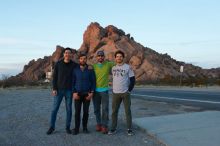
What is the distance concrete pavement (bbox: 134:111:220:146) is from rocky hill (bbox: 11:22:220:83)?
60.3m

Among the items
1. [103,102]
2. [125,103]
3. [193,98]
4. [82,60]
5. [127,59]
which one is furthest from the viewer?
[127,59]

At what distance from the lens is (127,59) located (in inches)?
3130

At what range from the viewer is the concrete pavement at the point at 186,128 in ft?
30.3

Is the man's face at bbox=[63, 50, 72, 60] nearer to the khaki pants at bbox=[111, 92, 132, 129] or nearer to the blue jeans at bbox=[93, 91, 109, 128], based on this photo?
the blue jeans at bbox=[93, 91, 109, 128]

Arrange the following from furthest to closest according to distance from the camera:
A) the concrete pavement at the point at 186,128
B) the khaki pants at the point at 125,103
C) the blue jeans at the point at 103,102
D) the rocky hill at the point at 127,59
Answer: the rocky hill at the point at 127,59 < the blue jeans at the point at 103,102 < the khaki pants at the point at 125,103 < the concrete pavement at the point at 186,128

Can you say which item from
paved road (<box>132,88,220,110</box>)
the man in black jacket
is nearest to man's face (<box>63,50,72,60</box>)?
the man in black jacket

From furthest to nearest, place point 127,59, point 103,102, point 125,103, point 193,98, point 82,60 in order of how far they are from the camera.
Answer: point 127,59 → point 193,98 → point 103,102 → point 82,60 → point 125,103

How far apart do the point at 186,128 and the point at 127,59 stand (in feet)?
226

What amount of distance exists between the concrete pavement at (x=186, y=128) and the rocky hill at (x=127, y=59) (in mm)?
60282

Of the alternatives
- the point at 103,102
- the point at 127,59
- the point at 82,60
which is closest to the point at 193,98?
the point at 103,102

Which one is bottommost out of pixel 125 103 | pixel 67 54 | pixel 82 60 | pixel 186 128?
pixel 186 128

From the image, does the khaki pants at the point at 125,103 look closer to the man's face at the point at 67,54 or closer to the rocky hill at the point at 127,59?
the man's face at the point at 67,54

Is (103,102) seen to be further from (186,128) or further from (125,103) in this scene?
(186,128)

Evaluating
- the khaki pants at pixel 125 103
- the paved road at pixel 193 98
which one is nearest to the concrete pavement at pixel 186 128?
the khaki pants at pixel 125 103
